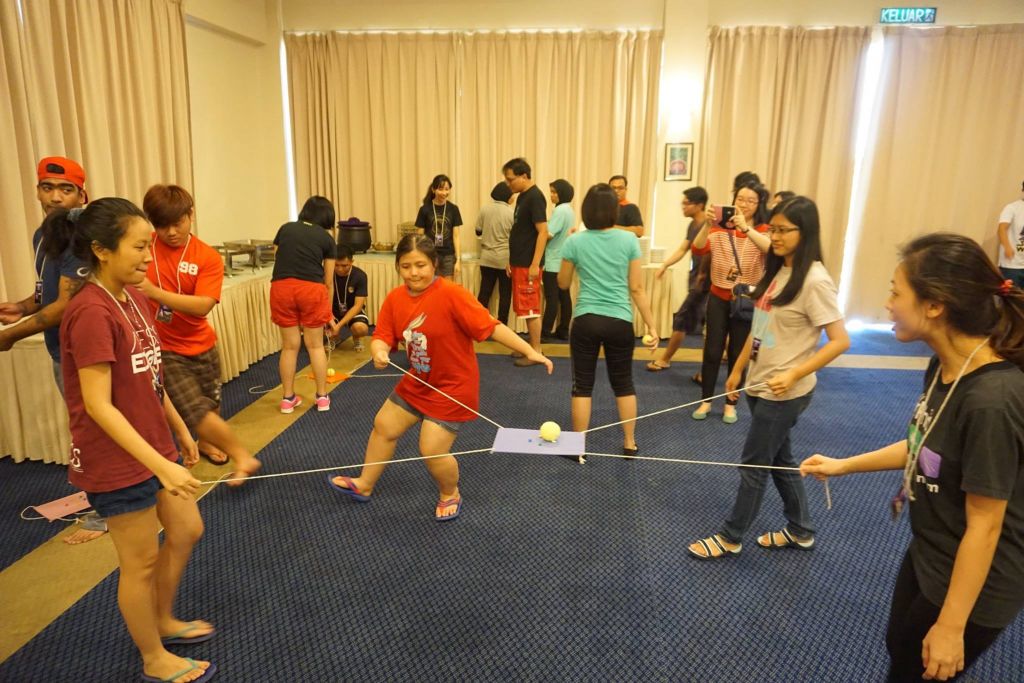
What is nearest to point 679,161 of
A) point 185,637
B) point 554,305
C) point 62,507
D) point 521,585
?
Answer: point 554,305

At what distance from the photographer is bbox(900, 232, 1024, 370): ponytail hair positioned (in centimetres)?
119

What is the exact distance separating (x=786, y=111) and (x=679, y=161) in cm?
109

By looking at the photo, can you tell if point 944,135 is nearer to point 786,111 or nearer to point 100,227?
point 786,111

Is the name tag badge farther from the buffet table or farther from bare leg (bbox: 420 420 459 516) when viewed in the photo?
the buffet table

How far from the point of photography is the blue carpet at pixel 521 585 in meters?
2.07

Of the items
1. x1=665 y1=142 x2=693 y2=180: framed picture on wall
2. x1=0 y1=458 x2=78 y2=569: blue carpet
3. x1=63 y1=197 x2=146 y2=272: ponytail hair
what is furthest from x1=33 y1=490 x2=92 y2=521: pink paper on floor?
x1=665 y1=142 x2=693 y2=180: framed picture on wall

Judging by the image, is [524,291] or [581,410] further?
[524,291]

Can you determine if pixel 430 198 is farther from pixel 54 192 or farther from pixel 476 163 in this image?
pixel 54 192

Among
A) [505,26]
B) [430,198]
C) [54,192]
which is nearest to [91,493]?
[54,192]

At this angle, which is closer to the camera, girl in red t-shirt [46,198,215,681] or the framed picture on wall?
girl in red t-shirt [46,198,215,681]

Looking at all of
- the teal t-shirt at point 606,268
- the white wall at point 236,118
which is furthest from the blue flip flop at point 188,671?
the white wall at point 236,118

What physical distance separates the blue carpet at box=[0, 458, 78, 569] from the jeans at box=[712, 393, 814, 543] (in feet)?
9.43

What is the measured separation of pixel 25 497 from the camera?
3.04 m

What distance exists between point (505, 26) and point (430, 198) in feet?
6.93
